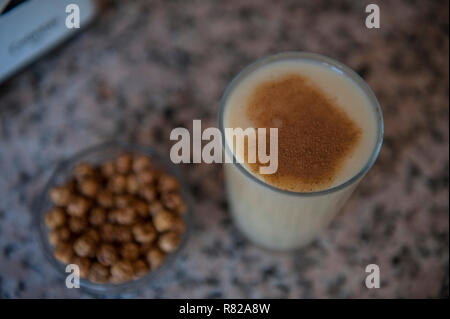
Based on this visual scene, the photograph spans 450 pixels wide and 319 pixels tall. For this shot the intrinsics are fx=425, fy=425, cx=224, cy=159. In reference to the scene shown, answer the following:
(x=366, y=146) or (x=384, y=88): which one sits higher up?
(x=384, y=88)

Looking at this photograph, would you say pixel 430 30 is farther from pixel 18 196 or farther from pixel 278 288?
pixel 18 196

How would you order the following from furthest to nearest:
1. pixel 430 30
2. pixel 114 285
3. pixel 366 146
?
1. pixel 430 30
2. pixel 114 285
3. pixel 366 146

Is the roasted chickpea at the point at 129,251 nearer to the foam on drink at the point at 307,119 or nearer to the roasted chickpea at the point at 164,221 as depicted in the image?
the roasted chickpea at the point at 164,221

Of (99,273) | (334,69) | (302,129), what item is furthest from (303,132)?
(99,273)

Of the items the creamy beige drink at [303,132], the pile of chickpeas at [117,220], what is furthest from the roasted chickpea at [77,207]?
the creamy beige drink at [303,132]

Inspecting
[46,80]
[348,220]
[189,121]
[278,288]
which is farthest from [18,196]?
[348,220]

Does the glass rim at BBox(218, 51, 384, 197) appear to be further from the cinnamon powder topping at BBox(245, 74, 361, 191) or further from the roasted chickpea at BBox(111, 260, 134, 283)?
the roasted chickpea at BBox(111, 260, 134, 283)

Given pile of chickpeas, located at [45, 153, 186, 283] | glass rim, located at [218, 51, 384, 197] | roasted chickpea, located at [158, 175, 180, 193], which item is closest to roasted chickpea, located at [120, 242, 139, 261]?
pile of chickpeas, located at [45, 153, 186, 283]
